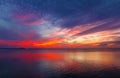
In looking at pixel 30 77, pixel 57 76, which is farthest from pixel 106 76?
pixel 30 77

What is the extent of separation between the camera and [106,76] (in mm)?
41562

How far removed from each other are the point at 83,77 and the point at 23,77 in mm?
20074

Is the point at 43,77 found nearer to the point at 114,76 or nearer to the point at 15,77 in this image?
the point at 15,77

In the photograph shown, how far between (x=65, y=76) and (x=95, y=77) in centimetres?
989

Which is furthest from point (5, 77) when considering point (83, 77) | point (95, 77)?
point (95, 77)

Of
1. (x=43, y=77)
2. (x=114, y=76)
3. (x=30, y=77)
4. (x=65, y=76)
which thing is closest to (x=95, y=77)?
(x=114, y=76)

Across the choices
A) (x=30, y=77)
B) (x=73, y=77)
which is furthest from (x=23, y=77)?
(x=73, y=77)

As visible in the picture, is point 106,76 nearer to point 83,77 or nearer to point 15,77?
point 83,77

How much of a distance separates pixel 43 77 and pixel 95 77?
17447mm

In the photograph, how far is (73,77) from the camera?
131 feet

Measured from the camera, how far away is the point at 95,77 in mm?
40125

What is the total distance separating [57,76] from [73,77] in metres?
5.46

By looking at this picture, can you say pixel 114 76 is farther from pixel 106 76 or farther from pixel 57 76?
pixel 57 76

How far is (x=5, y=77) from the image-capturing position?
39.7 m
